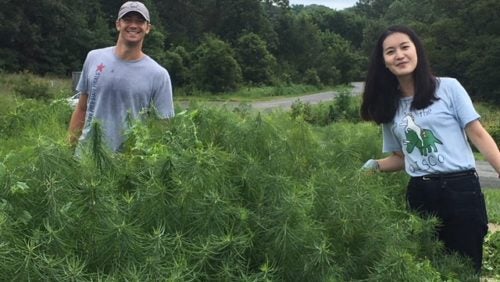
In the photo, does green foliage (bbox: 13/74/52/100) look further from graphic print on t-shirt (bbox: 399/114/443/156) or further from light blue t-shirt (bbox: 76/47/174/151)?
graphic print on t-shirt (bbox: 399/114/443/156)

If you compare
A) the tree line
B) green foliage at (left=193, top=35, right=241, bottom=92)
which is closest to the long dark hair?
the tree line

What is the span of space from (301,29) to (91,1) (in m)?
21.2

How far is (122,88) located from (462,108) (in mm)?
1591

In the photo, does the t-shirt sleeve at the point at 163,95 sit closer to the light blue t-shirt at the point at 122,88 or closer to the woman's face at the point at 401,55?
the light blue t-shirt at the point at 122,88

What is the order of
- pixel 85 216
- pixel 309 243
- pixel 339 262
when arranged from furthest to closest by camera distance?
pixel 339 262
pixel 309 243
pixel 85 216

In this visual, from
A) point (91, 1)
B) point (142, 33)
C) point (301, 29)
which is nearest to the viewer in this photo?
point (142, 33)

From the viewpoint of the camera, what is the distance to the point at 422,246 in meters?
2.79

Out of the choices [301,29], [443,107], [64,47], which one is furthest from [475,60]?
[443,107]

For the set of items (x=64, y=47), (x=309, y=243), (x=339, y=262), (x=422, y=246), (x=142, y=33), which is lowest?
(x=64, y=47)

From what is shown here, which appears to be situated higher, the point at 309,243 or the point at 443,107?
the point at 443,107

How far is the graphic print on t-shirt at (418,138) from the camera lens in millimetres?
2707

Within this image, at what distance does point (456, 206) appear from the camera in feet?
8.96

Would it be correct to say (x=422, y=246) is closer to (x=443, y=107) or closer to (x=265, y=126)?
(x=443, y=107)

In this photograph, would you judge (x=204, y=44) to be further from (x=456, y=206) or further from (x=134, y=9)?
(x=456, y=206)
